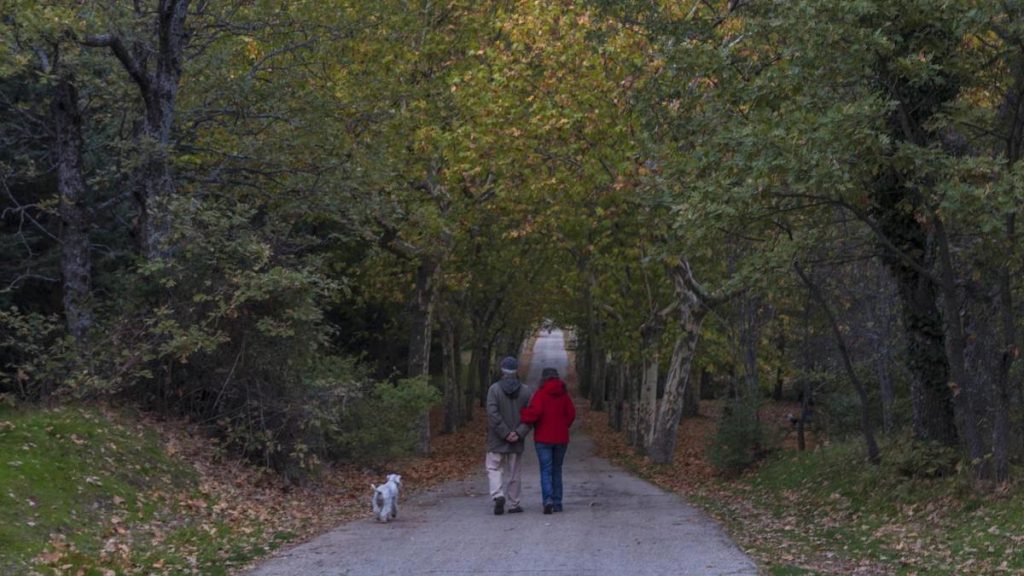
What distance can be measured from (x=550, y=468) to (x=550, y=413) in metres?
0.68

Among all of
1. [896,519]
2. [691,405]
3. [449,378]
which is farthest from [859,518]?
[691,405]

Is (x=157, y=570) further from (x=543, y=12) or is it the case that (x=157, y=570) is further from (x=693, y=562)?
(x=543, y=12)

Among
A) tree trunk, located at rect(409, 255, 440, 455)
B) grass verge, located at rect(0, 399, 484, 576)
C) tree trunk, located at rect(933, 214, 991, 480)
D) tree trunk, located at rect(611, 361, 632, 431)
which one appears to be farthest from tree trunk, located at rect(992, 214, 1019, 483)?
tree trunk, located at rect(611, 361, 632, 431)

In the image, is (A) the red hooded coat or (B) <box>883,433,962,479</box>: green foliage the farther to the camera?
A: (B) <box>883,433,962,479</box>: green foliage

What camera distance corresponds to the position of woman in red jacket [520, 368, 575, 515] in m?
14.5

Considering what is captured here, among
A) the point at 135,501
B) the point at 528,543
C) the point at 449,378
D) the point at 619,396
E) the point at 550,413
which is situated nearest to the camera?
the point at 528,543

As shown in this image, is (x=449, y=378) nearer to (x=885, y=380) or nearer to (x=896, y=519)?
(x=885, y=380)

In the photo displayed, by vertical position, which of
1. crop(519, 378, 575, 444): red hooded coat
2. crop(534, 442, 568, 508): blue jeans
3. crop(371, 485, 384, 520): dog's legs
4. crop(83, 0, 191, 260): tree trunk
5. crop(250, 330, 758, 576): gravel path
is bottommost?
crop(250, 330, 758, 576): gravel path

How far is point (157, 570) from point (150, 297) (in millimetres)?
6907

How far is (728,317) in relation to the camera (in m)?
30.7

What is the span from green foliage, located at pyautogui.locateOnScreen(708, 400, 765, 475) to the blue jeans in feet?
28.5

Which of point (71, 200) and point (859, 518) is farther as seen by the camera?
point (71, 200)

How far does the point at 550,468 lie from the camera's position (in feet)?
48.0

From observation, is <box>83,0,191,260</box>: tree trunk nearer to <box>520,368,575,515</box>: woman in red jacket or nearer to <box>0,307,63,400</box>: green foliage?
<box>0,307,63,400</box>: green foliage
